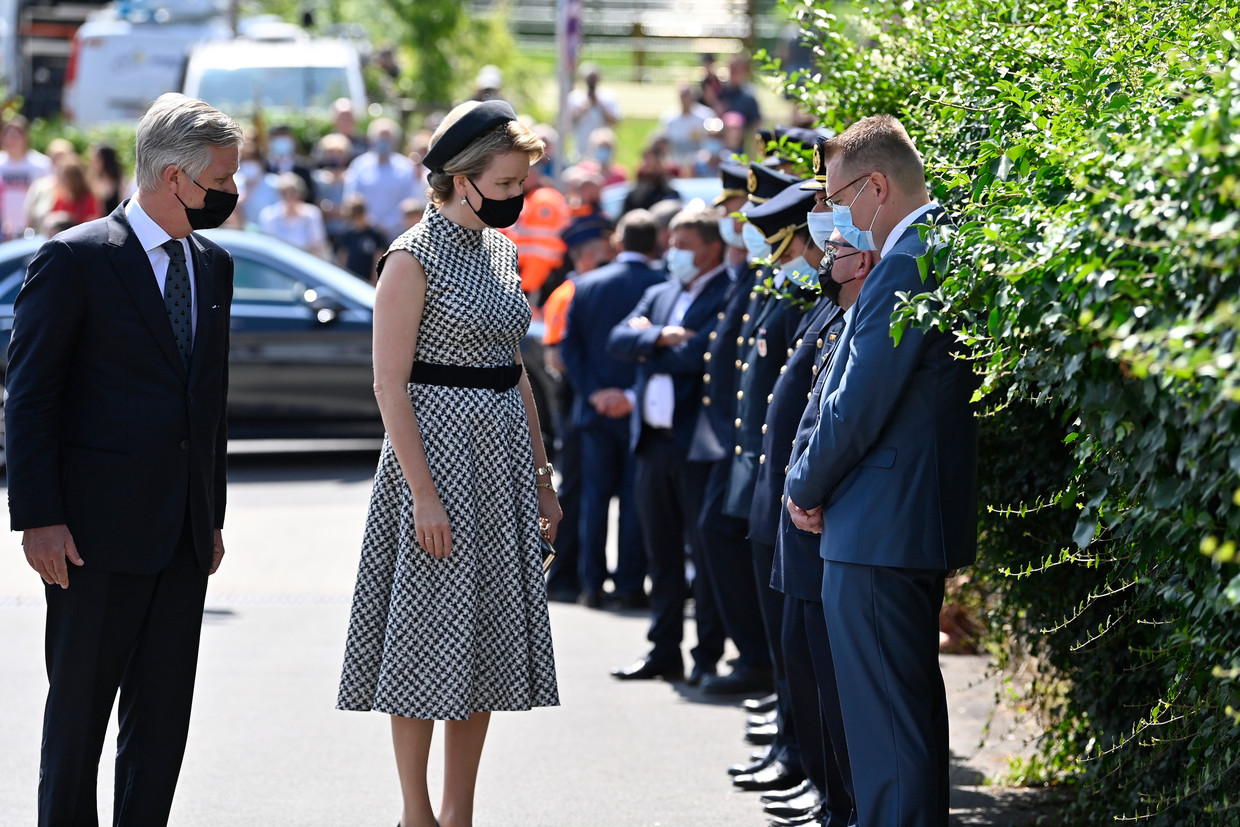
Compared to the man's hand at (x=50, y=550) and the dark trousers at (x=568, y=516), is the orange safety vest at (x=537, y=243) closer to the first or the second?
the dark trousers at (x=568, y=516)

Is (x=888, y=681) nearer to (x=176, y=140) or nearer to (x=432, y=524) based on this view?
(x=432, y=524)

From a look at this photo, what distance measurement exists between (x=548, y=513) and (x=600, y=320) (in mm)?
3783

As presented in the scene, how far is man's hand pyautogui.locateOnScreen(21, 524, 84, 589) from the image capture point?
13.1 ft

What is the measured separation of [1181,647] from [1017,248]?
0.94 meters

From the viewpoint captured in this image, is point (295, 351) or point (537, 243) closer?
point (537, 243)

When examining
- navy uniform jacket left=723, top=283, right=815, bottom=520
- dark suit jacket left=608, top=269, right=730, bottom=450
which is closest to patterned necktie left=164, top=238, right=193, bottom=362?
navy uniform jacket left=723, top=283, right=815, bottom=520

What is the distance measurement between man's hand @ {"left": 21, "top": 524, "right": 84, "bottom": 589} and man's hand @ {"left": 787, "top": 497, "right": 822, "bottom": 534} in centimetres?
180

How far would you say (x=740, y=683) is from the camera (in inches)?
274

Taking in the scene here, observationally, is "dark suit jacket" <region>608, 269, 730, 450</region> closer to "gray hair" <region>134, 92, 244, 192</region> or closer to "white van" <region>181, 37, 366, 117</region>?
"gray hair" <region>134, 92, 244, 192</region>

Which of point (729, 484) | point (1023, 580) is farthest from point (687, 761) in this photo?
point (1023, 580)

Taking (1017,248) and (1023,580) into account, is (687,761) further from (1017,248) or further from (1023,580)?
(1017,248)

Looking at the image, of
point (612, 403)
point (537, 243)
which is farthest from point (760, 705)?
point (537, 243)

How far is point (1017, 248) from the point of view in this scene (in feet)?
10.4

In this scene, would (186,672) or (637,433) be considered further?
(637,433)
